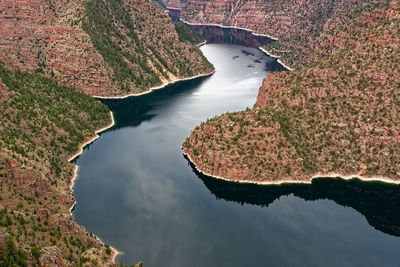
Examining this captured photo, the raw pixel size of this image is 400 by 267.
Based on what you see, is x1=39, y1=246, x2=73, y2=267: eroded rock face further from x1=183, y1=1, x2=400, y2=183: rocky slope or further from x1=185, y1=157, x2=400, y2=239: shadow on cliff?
x1=183, y1=1, x2=400, y2=183: rocky slope

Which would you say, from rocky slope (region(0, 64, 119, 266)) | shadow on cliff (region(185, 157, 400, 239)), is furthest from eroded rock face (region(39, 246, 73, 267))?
shadow on cliff (region(185, 157, 400, 239))

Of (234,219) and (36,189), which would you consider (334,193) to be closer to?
(234,219)

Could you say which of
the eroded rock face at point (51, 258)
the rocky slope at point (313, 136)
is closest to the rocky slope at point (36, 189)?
the eroded rock face at point (51, 258)

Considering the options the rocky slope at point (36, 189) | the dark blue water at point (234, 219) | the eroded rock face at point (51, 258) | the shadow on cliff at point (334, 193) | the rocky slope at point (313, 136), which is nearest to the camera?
the eroded rock face at point (51, 258)

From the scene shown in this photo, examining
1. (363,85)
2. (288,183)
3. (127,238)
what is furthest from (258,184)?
(363,85)

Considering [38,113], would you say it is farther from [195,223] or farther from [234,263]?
[234,263]

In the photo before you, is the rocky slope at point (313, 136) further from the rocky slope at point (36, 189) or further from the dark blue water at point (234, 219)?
the rocky slope at point (36, 189)
